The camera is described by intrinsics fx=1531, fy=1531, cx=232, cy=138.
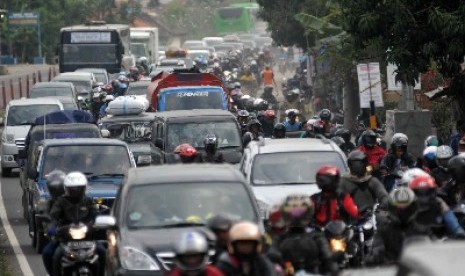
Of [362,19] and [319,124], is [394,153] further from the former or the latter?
[319,124]

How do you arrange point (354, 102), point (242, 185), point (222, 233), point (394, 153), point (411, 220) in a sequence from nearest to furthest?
point (222, 233), point (411, 220), point (242, 185), point (394, 153), point (354, 102)

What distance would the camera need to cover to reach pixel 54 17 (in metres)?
93.9

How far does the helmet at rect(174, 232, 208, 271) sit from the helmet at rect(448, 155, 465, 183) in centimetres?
553

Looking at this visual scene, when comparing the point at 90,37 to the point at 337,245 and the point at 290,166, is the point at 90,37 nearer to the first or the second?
the point at 290,166

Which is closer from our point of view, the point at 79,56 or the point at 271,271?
the point at 271,271

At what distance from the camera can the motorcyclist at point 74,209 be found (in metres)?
15.1

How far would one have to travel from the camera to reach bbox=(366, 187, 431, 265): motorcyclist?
1255 centimetres

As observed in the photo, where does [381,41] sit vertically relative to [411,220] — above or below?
above

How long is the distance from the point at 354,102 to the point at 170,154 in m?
18.3

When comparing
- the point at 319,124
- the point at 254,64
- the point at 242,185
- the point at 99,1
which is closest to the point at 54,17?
the point at 99,1

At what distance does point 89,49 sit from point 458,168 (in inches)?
1667

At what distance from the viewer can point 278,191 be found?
1792 cm

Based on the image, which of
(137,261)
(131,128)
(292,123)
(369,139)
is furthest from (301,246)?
(131,128)

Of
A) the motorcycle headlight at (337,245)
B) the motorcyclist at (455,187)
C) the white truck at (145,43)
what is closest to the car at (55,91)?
the motorcyclist at (455,187)
